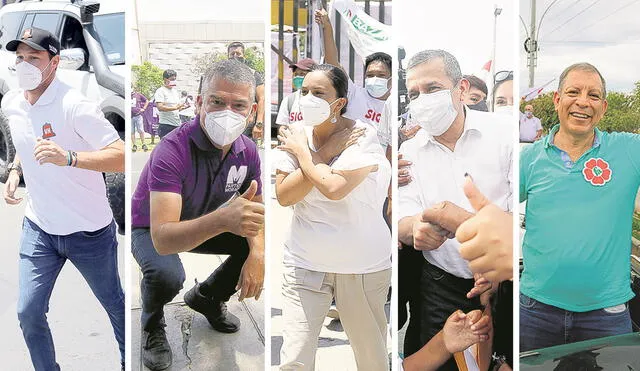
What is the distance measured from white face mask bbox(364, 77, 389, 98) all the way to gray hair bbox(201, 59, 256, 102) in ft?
1.68

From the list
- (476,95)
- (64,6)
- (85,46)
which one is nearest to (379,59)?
(476,95)

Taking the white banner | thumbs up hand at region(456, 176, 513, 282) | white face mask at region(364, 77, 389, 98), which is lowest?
thumbs up hand at region(456, 176, 513, 282)

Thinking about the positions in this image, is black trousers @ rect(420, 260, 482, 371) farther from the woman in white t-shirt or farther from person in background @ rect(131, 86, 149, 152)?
person in background @ rect(131, 86, 149, 152)

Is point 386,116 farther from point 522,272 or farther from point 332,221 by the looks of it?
point 522,272

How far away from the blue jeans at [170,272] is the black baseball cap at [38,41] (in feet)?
2.94

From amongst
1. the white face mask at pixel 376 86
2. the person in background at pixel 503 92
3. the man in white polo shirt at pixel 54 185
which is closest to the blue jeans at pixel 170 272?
the man in white polo shirt at pixel 54 185

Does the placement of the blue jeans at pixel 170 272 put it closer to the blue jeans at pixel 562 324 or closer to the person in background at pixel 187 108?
the person in background at pixel 187 108

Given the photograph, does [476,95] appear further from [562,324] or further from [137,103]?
[137,103]

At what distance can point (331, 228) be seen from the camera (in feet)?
10.9

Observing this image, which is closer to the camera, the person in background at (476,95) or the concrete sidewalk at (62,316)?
the person in background at (476,95)

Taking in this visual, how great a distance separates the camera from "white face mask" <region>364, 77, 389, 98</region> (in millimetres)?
3328

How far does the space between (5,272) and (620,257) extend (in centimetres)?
282

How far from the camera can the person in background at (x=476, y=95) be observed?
330cm

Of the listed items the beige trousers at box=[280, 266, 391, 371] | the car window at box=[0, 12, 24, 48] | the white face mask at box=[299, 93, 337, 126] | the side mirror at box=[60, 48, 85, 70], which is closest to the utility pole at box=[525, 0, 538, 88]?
the white face mask at box=[299, 93, 337, 126]
